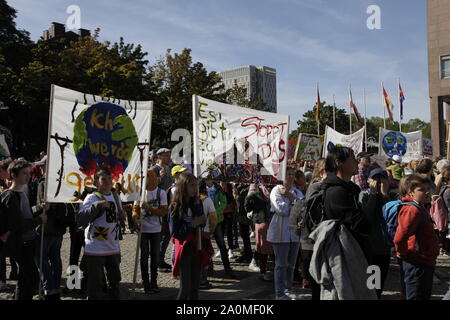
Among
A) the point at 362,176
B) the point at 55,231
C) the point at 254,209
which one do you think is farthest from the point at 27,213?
the point at 362,176

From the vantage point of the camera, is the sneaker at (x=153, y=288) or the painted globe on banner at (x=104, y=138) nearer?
the painted globe on banner at (x=104, y=138)

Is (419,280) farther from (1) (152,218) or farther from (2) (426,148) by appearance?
(2) (426,148)

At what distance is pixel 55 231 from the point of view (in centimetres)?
588

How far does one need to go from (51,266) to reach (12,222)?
1.36 metres

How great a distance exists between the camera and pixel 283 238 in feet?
19.9

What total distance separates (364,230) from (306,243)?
183 centimetres

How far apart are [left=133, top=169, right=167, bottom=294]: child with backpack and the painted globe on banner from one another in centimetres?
85

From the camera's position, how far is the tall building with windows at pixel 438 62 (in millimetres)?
33812

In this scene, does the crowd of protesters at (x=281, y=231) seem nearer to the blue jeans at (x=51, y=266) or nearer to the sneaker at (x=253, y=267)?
the blue jeans at (x=51, y=266)

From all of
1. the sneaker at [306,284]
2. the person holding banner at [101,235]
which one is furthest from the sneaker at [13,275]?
the sneaker at [306,284]

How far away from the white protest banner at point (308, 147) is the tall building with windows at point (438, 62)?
75.5 ft

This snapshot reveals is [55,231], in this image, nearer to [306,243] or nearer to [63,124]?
[63,124]
